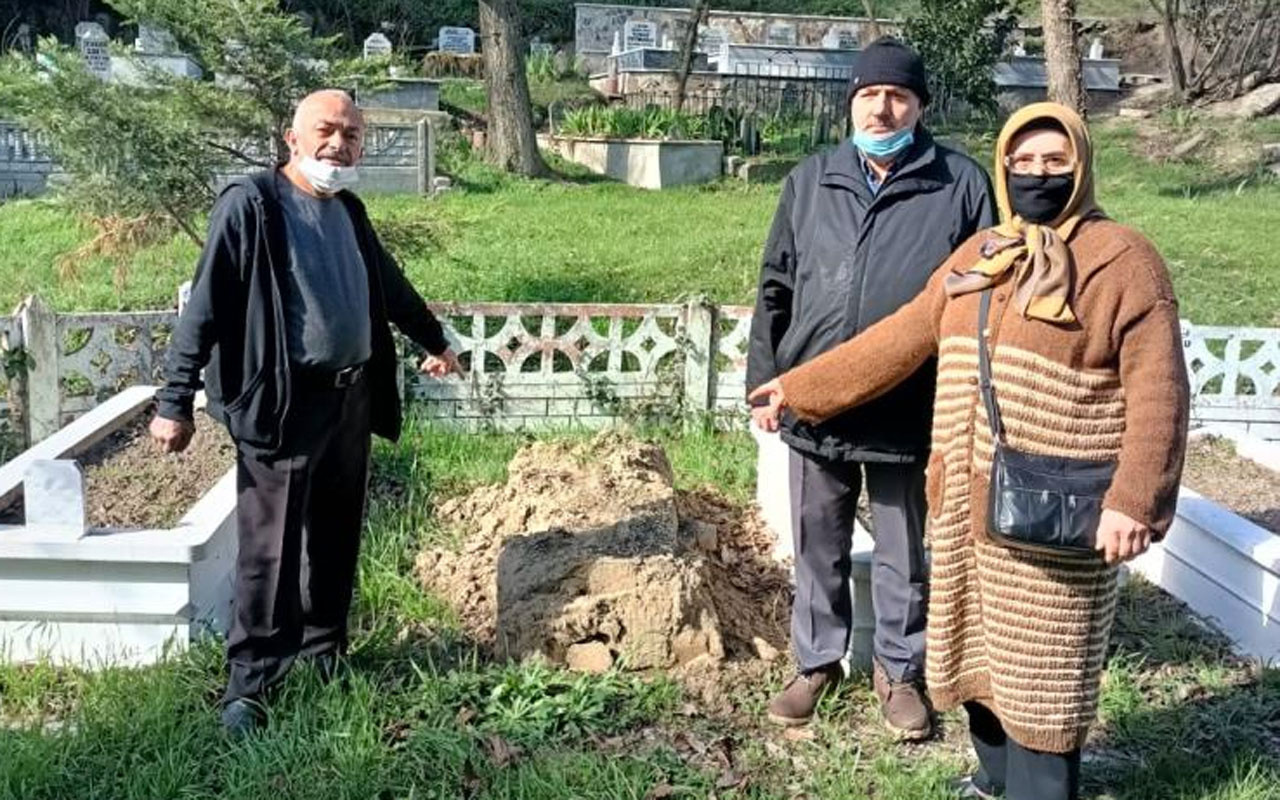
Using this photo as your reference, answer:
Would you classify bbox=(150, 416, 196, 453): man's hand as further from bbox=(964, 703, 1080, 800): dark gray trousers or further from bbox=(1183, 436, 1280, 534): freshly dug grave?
bbox=(1183, 436, 1280, 534): freshly dug grave

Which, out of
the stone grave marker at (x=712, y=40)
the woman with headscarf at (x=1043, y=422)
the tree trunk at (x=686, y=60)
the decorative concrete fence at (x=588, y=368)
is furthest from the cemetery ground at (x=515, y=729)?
the stone grave marker at (x=712, y=40)

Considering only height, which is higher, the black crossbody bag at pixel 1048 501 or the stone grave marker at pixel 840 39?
the stone grave marker at pixel 840 39

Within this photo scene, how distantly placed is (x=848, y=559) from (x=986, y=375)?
1029 millimetres

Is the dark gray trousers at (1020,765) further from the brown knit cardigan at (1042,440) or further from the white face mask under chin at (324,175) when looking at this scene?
the white face mask under chin at (324,175)

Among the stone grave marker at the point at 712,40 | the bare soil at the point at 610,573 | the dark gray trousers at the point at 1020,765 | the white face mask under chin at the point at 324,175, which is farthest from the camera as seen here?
the stone grave marker at the point at 712,40

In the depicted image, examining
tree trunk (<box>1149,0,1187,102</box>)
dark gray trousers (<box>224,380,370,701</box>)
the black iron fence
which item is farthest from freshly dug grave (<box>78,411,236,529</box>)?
tree trunk (<box>1149,0,1187,102</box>)

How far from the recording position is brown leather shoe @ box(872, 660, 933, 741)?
339 centimetres

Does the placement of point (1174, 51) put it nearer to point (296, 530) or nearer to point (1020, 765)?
point (1020, 765)

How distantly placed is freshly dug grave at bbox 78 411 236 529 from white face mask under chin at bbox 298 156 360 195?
5.12 ft

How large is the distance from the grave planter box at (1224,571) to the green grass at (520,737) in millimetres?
172

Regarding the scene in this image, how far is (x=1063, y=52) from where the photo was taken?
10016mm

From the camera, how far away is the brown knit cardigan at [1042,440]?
2363 millimetres

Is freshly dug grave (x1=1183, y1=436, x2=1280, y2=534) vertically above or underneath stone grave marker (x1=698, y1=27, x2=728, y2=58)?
underneath

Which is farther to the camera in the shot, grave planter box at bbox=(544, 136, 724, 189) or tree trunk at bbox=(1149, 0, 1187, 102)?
tree trunk at bbox=(1149, 0, 1187, 102)
